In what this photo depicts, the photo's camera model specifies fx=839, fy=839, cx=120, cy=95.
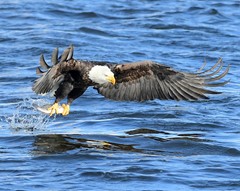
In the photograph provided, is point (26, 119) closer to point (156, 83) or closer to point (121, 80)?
point (121, 80)

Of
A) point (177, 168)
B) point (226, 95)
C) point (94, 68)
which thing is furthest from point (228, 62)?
point (177, 168)

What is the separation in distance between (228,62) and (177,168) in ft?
21.6

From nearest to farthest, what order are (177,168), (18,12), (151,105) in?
(177,168)
(151,105)
(18,12)

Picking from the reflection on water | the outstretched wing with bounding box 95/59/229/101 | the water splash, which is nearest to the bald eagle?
the outstretched wing with bounding box 95/59/229/101

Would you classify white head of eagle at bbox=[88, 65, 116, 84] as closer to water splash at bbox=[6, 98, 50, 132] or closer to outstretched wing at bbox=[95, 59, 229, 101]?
outstretched wing at bbox=[95, 59, 229, 101]

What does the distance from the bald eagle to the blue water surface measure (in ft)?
1.50

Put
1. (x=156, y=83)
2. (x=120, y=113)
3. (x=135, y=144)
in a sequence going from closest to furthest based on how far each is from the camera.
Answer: (x=135, y=144)
(x=156, y=83)
(x=120, y=113)

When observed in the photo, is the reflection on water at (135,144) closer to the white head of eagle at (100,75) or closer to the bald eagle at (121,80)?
the bald eagle at (121,80)

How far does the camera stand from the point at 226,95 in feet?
40.3

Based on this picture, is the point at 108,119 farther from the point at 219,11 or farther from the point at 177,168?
the point at 219,11

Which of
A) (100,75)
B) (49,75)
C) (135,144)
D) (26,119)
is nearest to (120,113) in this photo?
(26,119)

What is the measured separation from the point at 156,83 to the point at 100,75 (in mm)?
975

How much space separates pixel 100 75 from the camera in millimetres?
9328

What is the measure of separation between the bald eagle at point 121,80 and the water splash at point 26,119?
0.76m
